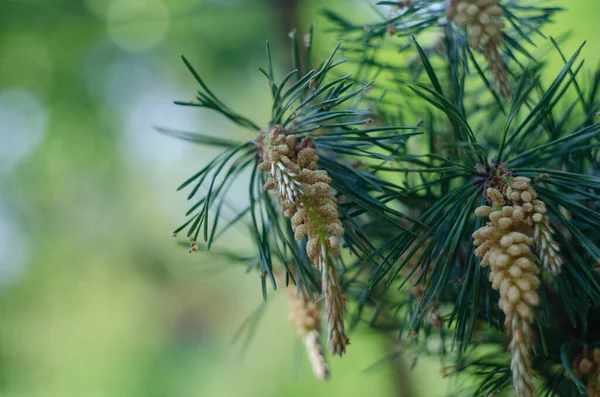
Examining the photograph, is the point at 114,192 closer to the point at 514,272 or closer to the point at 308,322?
the point at 308,322

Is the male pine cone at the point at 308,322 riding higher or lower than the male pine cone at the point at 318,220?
lower

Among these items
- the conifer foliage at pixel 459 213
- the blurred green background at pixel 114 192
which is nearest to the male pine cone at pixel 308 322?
the conifer foliage at pixel 459 213

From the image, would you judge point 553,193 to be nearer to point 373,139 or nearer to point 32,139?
point 373,139

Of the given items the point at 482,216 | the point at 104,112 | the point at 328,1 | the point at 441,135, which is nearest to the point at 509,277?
the point at 482,216

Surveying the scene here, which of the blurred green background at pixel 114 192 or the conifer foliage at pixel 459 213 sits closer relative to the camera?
the conifer foliage at pixel 459 213

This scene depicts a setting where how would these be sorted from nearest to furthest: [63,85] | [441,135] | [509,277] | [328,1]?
1. [509,277]
2. [441,135]
3. [328,1]
4. [63,85]

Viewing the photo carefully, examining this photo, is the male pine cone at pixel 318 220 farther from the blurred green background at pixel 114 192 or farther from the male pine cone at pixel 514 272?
the blurred green background at pixel 114 192

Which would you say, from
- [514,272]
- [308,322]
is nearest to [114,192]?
[308,322]
